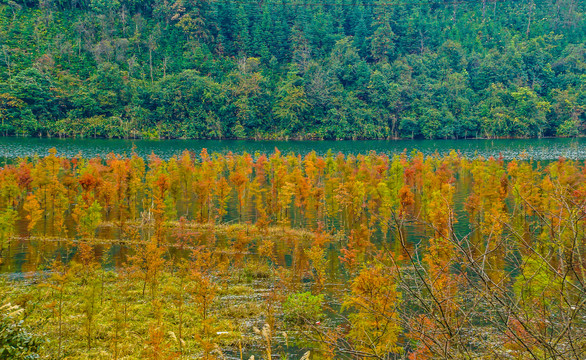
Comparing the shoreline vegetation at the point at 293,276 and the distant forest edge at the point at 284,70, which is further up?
the distant forest edge at the point at 284,70

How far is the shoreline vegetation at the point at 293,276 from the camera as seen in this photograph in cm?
425

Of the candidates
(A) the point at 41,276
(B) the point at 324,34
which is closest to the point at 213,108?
(B) the point at 324,34

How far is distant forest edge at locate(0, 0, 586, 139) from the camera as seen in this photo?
9531cm

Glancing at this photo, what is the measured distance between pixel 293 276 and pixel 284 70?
105 metres

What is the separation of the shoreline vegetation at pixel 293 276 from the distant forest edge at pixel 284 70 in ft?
205

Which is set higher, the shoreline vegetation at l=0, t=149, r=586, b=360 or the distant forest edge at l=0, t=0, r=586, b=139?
the distant forest edge at l=0, t=0, r=586, b=139

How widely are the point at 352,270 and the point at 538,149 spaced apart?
2638 inches

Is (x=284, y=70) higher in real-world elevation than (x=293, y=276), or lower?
higher

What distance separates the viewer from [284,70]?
118250 mm

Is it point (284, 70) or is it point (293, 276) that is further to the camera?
point (284, 70)

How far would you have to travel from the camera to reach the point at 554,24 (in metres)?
131

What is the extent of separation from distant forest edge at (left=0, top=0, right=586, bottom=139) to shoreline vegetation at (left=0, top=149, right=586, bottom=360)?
62593 mm

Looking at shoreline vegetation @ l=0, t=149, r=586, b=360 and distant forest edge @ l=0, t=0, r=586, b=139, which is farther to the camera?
distant forest edge @ l=0, t=0, r=586, b=139

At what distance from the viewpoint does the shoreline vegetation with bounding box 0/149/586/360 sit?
425 cm
